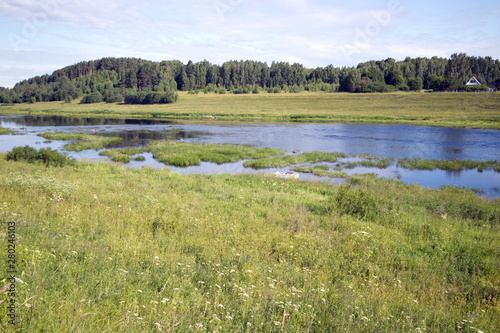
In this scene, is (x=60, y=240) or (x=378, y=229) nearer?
(x=60, y=240)

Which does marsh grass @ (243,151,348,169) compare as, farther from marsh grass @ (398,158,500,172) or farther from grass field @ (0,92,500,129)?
grass field @ (0,92,500,129)

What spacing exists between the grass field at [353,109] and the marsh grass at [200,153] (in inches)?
1683

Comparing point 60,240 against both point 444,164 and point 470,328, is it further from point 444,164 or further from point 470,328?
point 444,164

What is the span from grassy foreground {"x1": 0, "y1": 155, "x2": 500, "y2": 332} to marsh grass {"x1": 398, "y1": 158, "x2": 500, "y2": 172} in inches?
611

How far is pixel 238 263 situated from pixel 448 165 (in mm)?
28163

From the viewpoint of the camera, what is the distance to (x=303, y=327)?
4809mm

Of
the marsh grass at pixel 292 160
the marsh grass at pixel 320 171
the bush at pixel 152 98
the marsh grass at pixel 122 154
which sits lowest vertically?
the marsh grass at pixel 320 171

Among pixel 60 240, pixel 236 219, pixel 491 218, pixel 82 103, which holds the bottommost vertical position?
pixel 491 218

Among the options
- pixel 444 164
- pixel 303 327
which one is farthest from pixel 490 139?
pixel 303 327

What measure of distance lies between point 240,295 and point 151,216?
5240 millimetres

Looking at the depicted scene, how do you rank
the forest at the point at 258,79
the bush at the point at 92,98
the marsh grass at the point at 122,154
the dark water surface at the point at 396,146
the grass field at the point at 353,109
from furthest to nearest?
the bush at the point at 92,98 → the forest at the point at 258,79 → the grass field at the point at 353,109 → the marsh grass at the point at 122,154 → the dark water surface at the point at 396,146

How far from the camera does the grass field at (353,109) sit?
71706 mm

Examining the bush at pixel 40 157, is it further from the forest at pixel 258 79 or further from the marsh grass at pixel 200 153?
the forest at pixel 258 79

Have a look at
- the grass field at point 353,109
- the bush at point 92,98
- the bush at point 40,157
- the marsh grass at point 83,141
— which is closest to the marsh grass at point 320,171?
the bush at point 40,157
